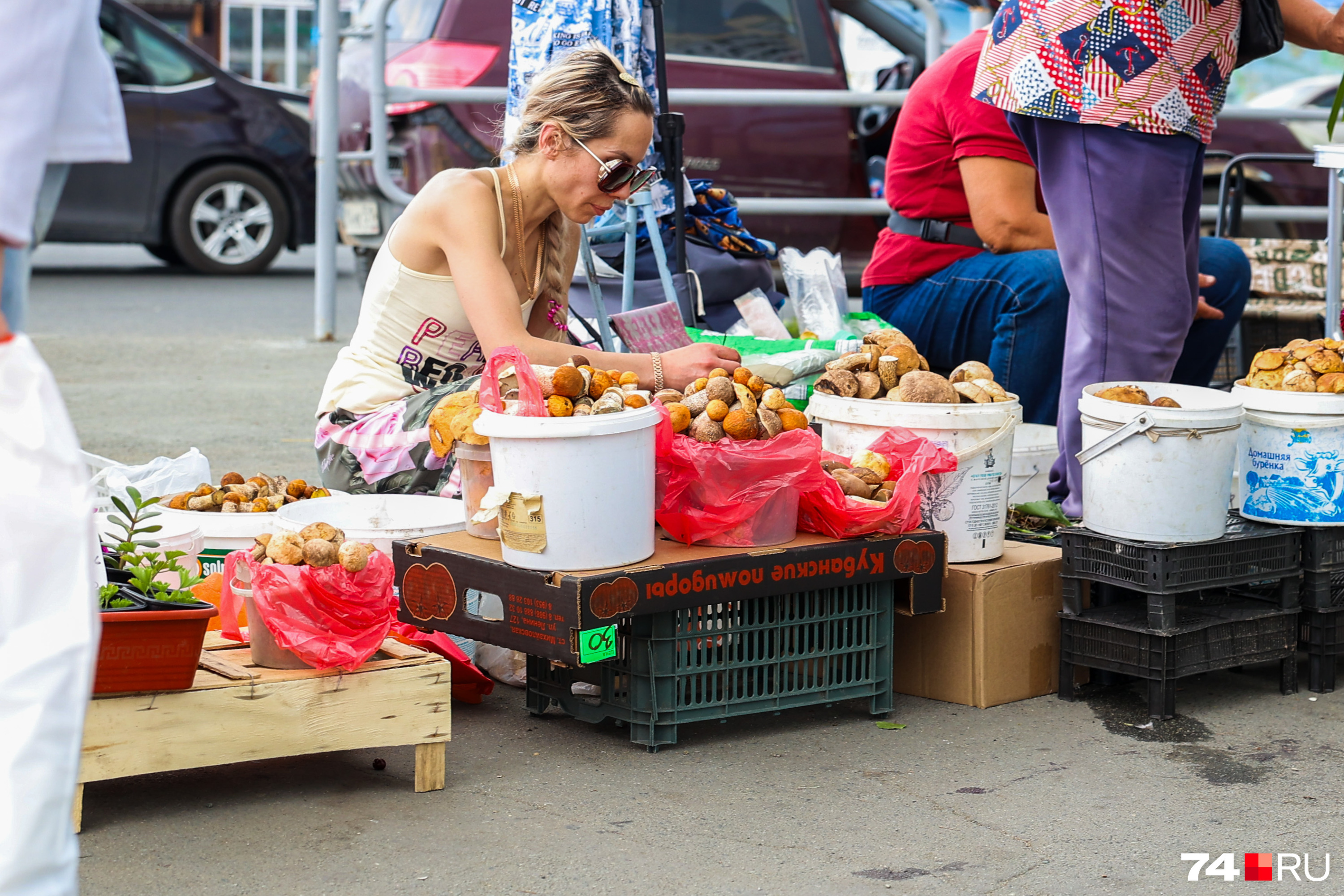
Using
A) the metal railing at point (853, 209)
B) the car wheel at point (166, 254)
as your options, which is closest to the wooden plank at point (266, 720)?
the metal railing at point (853, 209)

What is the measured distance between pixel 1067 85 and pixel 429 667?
1.92 meters

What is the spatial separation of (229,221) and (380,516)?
8.29 meters

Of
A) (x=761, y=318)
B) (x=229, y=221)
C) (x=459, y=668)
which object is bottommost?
(x=459, y=668)

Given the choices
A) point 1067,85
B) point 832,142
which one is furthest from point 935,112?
point 832,142

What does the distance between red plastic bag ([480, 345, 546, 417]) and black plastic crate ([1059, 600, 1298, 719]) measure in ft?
3.90

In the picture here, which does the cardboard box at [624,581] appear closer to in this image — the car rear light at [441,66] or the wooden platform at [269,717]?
the wooden platform at [269,717]

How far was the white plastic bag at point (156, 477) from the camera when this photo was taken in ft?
11.8

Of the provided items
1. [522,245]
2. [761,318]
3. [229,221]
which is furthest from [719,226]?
[229,221]

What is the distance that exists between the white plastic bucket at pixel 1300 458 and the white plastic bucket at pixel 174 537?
7.17 ft

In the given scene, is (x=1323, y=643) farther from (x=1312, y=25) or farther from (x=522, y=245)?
(x=522, y=245)

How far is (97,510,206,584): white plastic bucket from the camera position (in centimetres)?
318

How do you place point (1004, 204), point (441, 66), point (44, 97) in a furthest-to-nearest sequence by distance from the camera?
point (441, 66)
point (1004, 204)
point (44, 97)

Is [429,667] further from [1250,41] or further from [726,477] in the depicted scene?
[1250,41]

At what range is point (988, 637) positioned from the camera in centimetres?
314
